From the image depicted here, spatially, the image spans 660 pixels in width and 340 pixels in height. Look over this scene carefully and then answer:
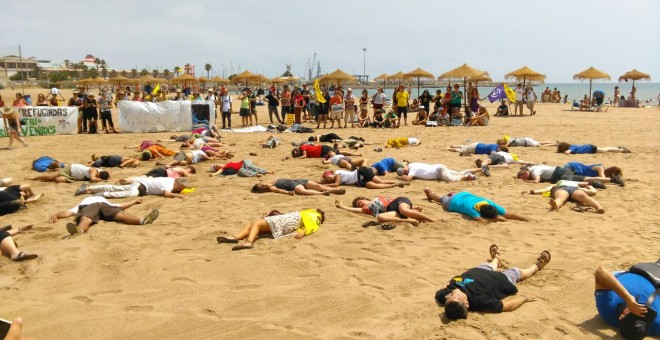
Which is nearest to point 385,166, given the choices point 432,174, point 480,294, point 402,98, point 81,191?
point 432,174

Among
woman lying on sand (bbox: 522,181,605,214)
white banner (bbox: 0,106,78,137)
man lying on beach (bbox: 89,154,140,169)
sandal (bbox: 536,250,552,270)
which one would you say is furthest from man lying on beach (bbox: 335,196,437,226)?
white banner (bbox: 0,106,78,137)

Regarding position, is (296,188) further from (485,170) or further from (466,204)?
(485,170)

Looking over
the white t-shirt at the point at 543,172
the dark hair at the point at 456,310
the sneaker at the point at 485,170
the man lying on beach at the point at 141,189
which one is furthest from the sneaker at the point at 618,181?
the man lying on beach at the point at 141,189

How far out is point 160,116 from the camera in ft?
51.1

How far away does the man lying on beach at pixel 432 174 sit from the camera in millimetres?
8211

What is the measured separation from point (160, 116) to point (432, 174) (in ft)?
35.0

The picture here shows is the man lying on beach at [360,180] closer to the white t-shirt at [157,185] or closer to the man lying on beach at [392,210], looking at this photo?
the man lying on beach at [392,210]

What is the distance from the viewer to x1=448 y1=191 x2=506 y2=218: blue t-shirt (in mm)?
6004

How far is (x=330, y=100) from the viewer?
16.8m

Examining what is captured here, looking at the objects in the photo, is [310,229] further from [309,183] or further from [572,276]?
[572,276]

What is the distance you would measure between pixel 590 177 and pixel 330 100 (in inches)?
410

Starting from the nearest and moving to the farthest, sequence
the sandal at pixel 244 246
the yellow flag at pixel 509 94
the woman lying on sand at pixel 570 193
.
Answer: the sandal at pixel 244 246, the woman lying on sand at pixel 570 193, the yellow flag at pixel 509 94

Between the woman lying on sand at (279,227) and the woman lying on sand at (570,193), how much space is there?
3468mm

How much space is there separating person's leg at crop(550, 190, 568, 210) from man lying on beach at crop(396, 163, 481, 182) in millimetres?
1735
